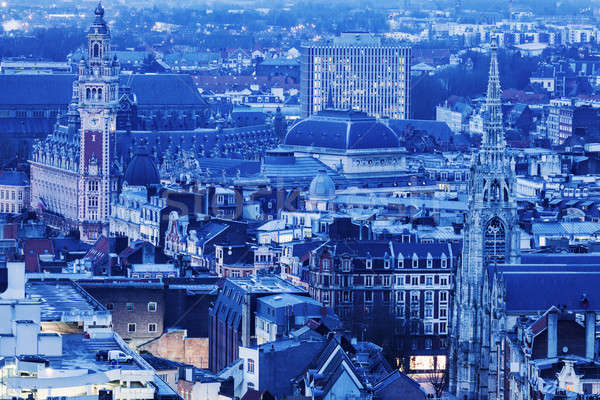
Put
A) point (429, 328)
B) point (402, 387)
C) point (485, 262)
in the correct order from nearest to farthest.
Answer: point (402, 387)
point (485, 262)
point (429, 328)

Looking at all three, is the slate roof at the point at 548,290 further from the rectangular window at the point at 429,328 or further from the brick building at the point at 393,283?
the rectangular window at the point at 429,328

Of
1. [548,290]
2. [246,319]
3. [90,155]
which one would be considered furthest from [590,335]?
[90,155]

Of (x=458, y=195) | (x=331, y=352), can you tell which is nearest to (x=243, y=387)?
(x=331, y=352)

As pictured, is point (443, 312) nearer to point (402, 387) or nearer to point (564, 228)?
point (564, 228)

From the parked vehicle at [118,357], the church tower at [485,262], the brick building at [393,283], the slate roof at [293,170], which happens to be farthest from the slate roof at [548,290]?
the slate roof at [293,170]

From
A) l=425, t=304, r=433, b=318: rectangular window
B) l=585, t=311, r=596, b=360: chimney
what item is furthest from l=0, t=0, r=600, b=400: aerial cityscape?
l=425, t=304, r=433, b=318: rectangular window

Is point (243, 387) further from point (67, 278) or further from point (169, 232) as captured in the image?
point (169, 232)

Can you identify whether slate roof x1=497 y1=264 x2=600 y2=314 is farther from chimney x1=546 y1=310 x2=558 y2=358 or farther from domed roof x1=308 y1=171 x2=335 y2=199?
domed roof x1=308 y1=171 x2=335 y2=199
